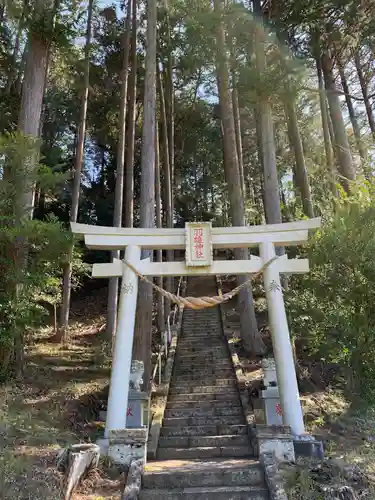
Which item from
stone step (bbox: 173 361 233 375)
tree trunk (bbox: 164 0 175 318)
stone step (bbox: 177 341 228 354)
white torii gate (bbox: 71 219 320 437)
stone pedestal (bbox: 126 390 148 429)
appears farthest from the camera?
tree trunk (bbox: 164 0 175 318)

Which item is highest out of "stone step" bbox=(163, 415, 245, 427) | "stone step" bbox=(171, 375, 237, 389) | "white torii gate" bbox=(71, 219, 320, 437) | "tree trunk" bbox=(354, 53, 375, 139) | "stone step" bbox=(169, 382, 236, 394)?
"tree trunk" bbox=(354, 53, 375, 139)

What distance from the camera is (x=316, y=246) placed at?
269 inches

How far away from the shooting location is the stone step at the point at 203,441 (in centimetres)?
625

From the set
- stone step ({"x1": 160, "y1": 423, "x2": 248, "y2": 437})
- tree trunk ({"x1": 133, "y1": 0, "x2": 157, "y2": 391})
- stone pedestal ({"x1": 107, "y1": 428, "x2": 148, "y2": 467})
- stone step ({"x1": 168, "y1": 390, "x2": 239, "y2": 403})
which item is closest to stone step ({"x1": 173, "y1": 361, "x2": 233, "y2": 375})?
stone step ({"x1": 168, "y1": 390, "x2": 239, "y2": 403})

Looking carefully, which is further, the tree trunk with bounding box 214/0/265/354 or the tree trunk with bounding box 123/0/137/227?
the tree trunk with bounding box 123/0/137/227

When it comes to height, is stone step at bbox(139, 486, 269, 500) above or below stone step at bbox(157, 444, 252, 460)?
below

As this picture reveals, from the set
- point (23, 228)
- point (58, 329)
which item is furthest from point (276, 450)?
point (58, 329)

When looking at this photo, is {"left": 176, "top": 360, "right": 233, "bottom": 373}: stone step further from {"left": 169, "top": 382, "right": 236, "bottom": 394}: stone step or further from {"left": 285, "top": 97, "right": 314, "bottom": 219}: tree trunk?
{"left": 285, "top": 97, "right": 314, "bottom": 219}: tree trunk

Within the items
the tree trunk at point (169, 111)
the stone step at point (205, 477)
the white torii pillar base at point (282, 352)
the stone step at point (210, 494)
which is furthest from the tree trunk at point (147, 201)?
the tree trunk at point (169, 111)

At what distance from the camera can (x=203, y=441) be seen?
6.30 metres

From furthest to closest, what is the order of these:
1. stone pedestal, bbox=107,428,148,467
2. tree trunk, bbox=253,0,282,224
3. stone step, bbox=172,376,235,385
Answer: stone step, bbox=172,376,235,385, tree trunk, bbox=253,0,282,224, stone pedestal, bbox=107,428,148,467

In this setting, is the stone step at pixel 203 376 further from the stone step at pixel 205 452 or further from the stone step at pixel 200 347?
the stone step at pixel 205 452

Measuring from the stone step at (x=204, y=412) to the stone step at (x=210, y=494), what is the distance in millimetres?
3293

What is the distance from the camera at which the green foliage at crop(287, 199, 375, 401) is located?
615 cm
